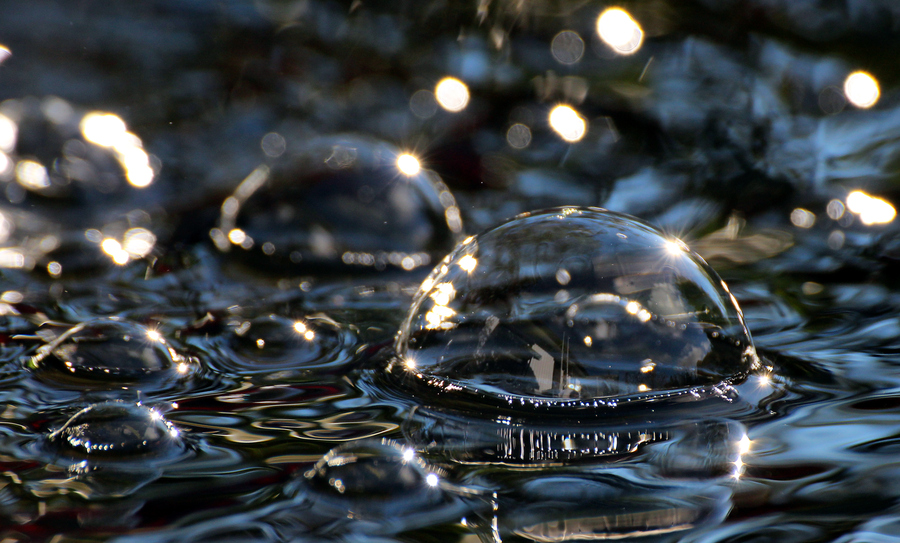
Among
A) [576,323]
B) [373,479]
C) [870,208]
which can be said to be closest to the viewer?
[373,479]

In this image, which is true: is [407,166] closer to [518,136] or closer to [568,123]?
[518,136]

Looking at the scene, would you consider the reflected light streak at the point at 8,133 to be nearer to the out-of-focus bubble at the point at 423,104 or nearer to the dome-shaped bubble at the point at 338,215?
the dome-shaped bubble at the point at 338,215

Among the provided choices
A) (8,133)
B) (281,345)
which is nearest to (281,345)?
(281,345)

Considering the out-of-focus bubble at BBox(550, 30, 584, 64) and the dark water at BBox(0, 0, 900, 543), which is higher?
the out-of-focus bubble at BBox(550, 30, 584, 64)

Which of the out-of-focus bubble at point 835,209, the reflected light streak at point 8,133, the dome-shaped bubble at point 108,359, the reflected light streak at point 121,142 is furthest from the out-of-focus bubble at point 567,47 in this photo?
the dome-shaped bubble at point 108,359

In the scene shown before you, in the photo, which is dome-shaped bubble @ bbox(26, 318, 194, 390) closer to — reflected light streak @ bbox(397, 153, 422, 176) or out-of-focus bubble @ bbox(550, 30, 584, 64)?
reflected light streak @ bbox(397, 153, 422, 176)

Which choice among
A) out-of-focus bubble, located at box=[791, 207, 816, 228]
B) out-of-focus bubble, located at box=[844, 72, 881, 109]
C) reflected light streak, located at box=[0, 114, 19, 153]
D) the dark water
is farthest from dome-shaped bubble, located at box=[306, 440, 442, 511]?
reflected light streak, located at box=[0, 114, 19, 153]

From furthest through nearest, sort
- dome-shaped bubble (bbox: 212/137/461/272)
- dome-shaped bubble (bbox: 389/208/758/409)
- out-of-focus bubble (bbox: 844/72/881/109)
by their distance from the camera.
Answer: out-of-focus bubble (bbox: 844/72/881/109)
dome-shaped bubble (bbox: 212/137/461/272)
dome-shaped bubble (bbox: 389/208/758/409)
